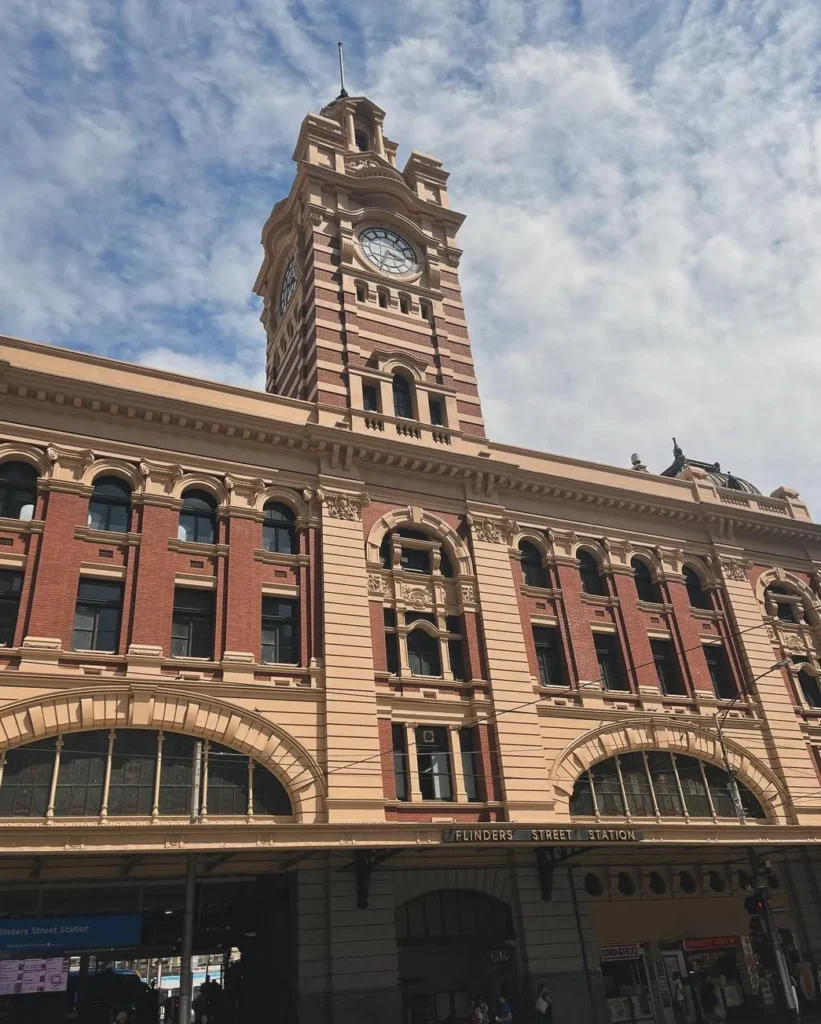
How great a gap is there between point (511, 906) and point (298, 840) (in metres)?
7.80

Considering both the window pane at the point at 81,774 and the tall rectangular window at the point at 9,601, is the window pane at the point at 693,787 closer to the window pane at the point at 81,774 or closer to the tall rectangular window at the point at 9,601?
the window pane at the point at 81,774

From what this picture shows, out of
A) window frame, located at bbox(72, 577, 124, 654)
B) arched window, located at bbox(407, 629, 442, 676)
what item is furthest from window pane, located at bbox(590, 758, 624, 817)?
window frame, located at bbox(72, 577, 124, 654)

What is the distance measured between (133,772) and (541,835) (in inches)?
470

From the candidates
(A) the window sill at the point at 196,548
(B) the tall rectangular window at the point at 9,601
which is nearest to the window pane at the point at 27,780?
(B) the tall rectangular window at the point at 9,601

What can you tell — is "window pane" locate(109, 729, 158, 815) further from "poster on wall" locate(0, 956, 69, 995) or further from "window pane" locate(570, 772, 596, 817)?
"window pane" locate(570, 772, 596, 817)

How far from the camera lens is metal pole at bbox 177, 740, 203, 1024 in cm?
1997

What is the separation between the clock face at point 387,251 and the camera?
39719 millimetres

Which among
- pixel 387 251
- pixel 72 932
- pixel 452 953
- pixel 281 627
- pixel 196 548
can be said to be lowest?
pixel 452 953

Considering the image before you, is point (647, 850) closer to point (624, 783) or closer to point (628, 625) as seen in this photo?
point (624, 783)

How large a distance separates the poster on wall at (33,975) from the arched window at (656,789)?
16.4m

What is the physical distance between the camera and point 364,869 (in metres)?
24.3

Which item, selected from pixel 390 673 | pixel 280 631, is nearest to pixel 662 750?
pixel 390 673

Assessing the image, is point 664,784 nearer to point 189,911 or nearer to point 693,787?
point 693,787

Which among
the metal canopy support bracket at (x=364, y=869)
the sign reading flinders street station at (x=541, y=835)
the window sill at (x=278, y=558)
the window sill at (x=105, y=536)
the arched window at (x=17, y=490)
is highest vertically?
the arched window at (x=17, y=490)
